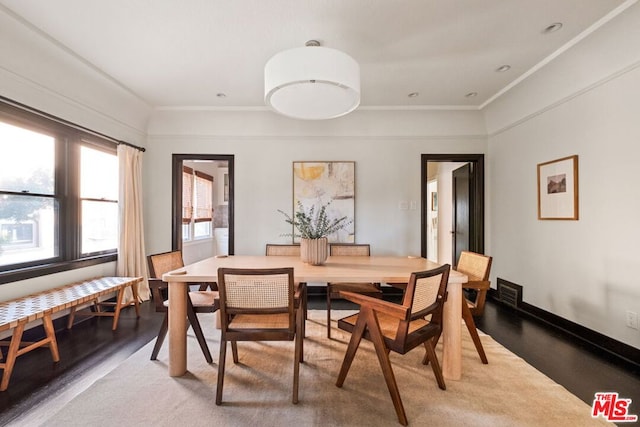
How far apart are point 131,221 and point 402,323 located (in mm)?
3540

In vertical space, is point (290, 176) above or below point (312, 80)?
below

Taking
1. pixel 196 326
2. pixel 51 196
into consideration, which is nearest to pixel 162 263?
pixel 196 326

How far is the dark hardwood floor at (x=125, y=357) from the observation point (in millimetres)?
1762

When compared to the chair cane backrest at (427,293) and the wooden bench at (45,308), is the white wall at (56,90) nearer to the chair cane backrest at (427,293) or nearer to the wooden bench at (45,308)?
the wooden bench at (45,308)

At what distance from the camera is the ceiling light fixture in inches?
67.1

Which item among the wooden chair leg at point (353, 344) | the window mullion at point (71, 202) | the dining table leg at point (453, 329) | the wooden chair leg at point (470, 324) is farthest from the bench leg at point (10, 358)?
the wooden chair leg at point (470, 324)

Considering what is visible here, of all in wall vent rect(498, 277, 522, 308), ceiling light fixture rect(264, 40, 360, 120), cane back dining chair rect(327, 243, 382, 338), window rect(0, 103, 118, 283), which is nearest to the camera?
ceiling light fixture rect(264, 40, 360, 120)

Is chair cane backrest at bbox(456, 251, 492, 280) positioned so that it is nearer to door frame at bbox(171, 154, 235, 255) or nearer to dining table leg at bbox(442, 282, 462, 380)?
dining table leg at bbox(442, 282, 462, 380)

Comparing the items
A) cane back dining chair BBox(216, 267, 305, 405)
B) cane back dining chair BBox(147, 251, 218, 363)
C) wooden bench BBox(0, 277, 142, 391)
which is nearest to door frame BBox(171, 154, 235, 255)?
wooden bench BBox(0, 277, 142, 391)

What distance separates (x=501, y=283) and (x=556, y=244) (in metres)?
0.94

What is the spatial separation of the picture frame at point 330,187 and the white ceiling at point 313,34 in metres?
1.26

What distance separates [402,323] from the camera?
1557 millimetres

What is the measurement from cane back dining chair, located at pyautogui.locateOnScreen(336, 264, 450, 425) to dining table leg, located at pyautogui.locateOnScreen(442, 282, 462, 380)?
153mm

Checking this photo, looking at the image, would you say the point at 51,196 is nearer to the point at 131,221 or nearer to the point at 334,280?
the point at 131,221
